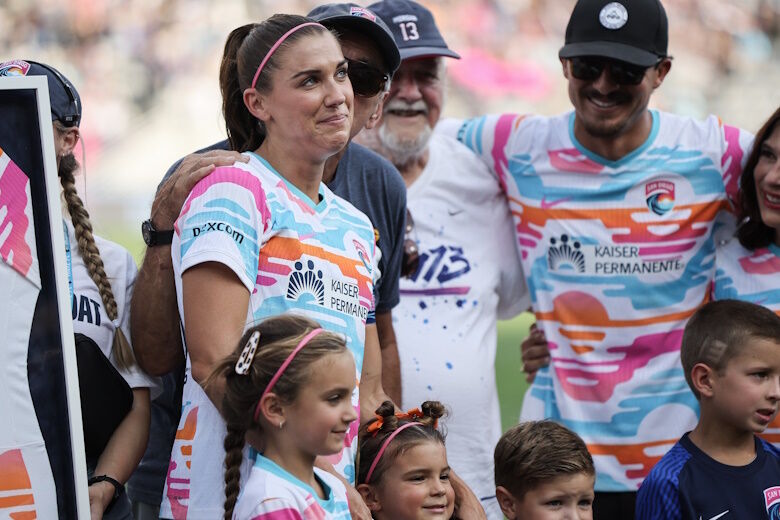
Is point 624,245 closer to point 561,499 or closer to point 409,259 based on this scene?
point 409,259

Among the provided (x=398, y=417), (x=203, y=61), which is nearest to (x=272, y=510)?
(x=398, y=417)

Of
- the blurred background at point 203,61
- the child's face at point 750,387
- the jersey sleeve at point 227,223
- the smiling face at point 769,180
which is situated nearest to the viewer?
the jersey sleeve at point 227,223

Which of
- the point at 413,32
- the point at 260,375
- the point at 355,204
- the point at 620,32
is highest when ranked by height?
the point at 413,32

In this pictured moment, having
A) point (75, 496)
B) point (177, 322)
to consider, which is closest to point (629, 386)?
point (177, 322)

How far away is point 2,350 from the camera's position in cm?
239

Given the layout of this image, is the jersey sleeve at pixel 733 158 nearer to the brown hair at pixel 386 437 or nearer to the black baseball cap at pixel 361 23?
the black baseball cap at pixel 361 23

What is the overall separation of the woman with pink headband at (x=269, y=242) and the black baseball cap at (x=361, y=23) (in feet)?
0.92

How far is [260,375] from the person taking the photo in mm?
2375

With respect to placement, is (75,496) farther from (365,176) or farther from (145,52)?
(145,52)

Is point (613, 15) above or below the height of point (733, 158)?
above

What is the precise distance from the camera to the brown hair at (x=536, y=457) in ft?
10.5

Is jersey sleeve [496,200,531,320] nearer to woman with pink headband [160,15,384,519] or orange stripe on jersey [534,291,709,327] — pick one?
orange stripe on jersey [534,291,709,327]

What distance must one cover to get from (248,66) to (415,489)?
47.1 inches

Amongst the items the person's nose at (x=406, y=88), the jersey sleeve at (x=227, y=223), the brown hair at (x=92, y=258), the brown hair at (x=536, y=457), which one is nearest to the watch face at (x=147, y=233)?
the brown hair at (x=92, y=258)
